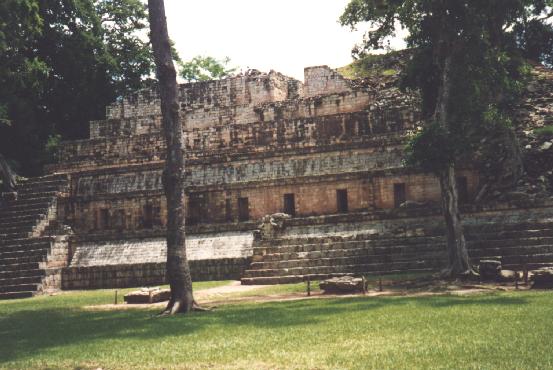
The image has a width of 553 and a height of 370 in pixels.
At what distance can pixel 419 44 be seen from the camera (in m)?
17.5

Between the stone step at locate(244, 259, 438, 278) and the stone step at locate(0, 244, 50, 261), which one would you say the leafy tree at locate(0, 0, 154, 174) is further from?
the stone step at locate(244, 259, 438, 278)

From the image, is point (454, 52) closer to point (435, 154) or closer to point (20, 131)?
point (435, 154)

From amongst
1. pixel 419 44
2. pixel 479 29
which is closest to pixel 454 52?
pixel 479 29

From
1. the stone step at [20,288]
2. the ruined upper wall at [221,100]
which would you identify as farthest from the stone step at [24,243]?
the ruined upper wall at [221,100]

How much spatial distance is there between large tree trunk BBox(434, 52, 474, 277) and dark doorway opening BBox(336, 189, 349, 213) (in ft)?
21.7

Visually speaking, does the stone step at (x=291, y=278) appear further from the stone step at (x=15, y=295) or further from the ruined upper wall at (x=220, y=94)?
the ruined upper wall at (x=220, y=94)

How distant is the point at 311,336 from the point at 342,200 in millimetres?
14223

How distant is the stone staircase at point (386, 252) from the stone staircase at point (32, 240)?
23.0ft

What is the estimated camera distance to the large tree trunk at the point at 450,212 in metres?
14.4

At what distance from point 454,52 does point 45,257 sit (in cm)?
1441

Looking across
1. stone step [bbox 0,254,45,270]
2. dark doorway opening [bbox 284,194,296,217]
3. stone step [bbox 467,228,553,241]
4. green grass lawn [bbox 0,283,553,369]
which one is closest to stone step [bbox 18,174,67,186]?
stone step [bbox 0,254,45,270]

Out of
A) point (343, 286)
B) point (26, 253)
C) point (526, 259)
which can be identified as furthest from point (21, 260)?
point (526, 259)

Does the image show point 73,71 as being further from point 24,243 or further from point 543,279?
point 543,279

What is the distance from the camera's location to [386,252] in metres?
17.3
